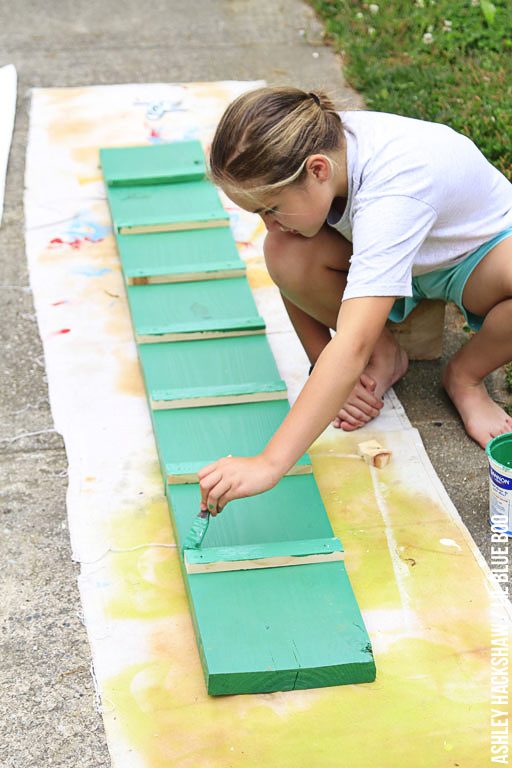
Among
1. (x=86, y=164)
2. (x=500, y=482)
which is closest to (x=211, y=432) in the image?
(x=500, y=482)

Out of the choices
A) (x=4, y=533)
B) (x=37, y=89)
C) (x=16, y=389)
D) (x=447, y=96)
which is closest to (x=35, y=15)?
(x=37, y=89)

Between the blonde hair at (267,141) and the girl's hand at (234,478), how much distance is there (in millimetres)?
581

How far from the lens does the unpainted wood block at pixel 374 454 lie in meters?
2.65

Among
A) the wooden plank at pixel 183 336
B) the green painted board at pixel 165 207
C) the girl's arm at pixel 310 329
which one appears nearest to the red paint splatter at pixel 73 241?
the green painted board at pixel 165 207

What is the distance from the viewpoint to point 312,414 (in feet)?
7.08

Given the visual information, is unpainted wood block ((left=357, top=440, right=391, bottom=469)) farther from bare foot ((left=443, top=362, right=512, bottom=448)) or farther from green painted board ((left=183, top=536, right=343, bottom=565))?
green painted board ((left=183, top=536, right=343, bottom=565))

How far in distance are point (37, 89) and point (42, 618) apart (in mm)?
3147

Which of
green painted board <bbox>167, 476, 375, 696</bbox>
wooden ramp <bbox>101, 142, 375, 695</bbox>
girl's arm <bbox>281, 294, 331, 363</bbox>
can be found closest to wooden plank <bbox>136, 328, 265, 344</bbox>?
wooden ramp <bbox>101, 142, 375, 695</bbox>

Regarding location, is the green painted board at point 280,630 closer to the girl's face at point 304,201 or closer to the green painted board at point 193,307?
the girl's face at point 304,201

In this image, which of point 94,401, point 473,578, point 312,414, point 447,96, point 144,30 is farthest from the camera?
point 144,30

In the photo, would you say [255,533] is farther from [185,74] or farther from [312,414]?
[185,74]

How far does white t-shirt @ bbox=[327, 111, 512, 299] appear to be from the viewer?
2213 mm

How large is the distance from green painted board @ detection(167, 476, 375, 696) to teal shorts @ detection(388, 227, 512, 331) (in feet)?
2.11

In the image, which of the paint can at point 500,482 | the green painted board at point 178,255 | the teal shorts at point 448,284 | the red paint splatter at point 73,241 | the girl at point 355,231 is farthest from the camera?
the red paint splatter at point 73,241
